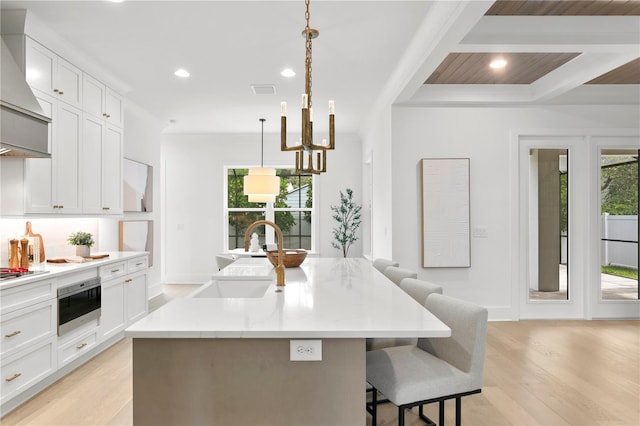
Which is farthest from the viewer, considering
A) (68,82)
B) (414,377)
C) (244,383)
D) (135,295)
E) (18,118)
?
(135,295)

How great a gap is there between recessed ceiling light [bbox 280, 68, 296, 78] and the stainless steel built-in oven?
258 centimetres

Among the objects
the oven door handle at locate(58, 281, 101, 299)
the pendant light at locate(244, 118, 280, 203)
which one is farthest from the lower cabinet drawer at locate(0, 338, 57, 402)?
the pendant light at locate(244, 118, 280, 203)

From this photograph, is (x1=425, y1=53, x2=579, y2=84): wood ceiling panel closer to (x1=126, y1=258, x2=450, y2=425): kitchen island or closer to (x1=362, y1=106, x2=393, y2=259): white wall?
(x1=362, y1=106, x2=393, y2=259): white wall

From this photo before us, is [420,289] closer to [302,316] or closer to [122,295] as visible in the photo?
[302,316]

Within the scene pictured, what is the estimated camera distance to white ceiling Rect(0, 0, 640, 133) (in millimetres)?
2805

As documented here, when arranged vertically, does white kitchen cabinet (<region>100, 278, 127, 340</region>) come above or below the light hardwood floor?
above

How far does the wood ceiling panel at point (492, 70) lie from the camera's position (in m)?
3.66

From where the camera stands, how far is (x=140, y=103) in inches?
205

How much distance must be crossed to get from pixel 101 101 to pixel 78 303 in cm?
201

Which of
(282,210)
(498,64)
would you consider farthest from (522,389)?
(282,210)

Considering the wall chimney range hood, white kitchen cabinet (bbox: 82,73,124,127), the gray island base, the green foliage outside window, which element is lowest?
the gray island base

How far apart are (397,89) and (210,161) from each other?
4.21 m

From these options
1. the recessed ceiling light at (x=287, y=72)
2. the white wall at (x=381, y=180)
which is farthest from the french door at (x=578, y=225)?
the recessed ceiling light at (x=287, y=72)

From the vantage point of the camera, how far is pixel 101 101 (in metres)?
4.01
